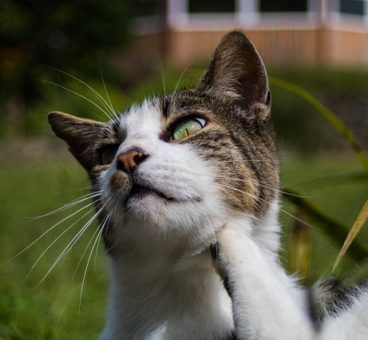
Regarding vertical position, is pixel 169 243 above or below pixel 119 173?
below

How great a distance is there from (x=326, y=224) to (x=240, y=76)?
23.4 inches

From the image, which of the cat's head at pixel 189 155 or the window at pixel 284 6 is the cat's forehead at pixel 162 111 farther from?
the window at pixel 284 6

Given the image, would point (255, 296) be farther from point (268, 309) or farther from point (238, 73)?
point (238, 73)

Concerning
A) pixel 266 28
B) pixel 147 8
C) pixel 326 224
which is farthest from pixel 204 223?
pixel 147 8

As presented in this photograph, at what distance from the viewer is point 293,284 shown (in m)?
2.49

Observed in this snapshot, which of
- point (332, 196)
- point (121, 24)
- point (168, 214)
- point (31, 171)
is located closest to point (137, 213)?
point (168, 214)

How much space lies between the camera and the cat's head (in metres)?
2.27

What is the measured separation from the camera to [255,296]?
6.84ft

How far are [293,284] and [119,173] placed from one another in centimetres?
66

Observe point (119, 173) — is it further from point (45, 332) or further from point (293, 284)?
point (45, 332)

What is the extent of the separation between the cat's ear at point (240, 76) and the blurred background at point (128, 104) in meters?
0.22

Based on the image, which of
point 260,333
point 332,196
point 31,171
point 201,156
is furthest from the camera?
point 31,171

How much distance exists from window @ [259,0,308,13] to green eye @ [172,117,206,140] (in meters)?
20.1

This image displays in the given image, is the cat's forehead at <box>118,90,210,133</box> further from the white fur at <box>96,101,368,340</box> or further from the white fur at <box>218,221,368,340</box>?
the white fur at <box>218,221,368,340</box>
